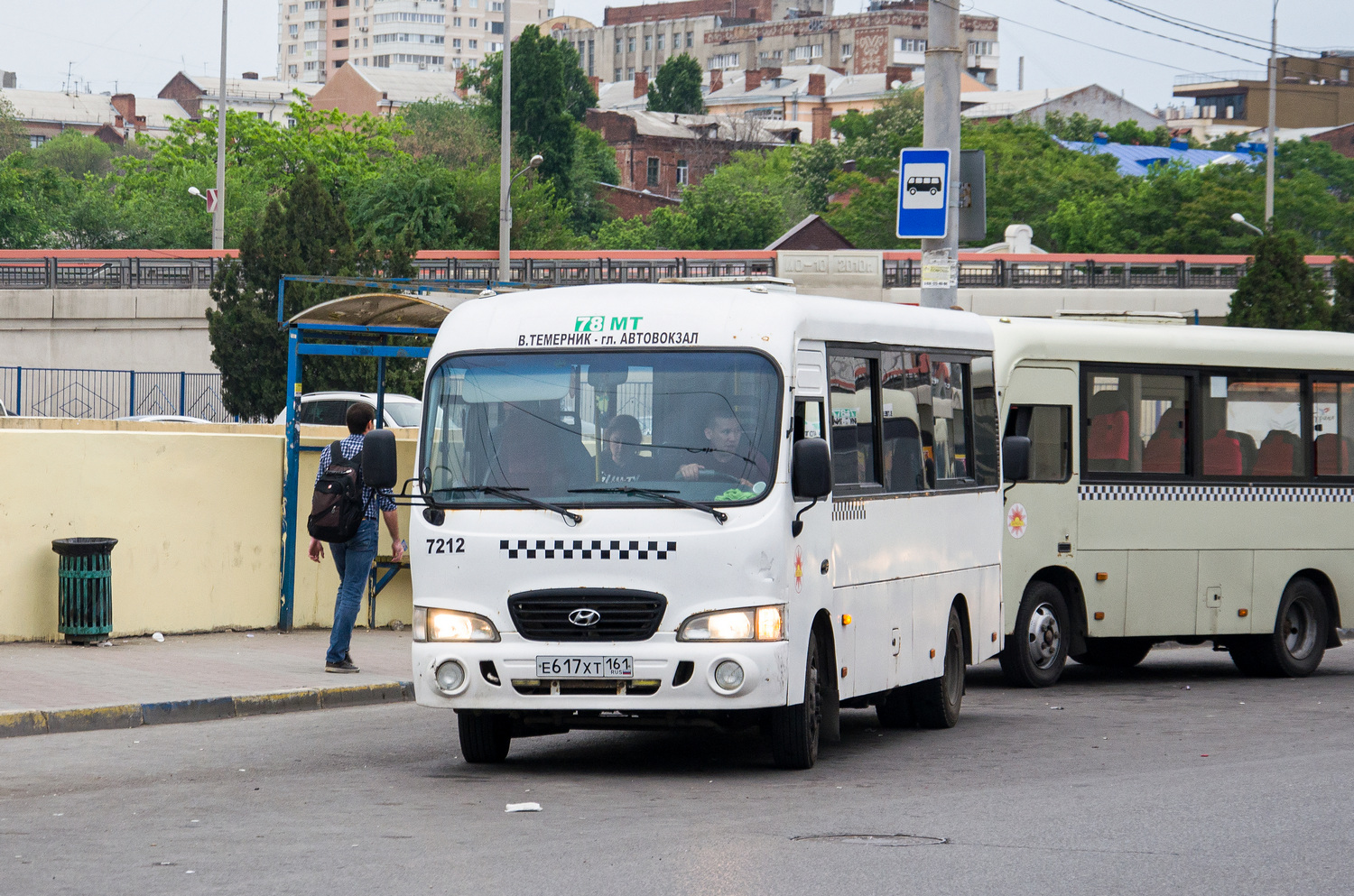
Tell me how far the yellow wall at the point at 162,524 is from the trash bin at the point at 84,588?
239 mm

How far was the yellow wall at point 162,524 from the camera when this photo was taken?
13.8 m

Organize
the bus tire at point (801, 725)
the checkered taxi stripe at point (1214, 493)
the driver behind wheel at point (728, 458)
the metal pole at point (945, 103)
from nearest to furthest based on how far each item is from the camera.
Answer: the driver behind wheel at point (728, 458)
the bus tire at point (801, 725)
the checkered taxi stripe at point (1214, 493)
the metal pole at point (945, 103)

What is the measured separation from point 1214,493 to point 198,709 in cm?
Result: 829

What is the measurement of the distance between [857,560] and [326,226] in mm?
32194

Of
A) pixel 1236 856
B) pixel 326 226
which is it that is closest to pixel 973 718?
pixel 1236 856

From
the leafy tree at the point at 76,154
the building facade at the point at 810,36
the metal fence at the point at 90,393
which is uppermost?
the building facade at the point at 810,36

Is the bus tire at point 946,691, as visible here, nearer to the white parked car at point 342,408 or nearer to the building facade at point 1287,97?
the white parked car at point 342,408

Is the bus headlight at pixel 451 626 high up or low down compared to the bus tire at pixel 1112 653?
up

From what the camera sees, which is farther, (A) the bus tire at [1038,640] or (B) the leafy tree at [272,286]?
(B) the leafy tree at [272,286]

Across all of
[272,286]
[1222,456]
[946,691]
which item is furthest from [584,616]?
Result: [272,286]

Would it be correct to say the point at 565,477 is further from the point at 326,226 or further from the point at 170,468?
the point at 326,226

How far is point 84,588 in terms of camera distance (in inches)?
539

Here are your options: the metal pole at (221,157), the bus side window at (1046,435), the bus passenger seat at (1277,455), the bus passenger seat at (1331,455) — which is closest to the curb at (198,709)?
the bus side window at (1046,435)

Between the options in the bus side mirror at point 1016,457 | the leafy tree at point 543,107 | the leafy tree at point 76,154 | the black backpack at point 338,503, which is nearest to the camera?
the bus side mirror at point 1016,457
